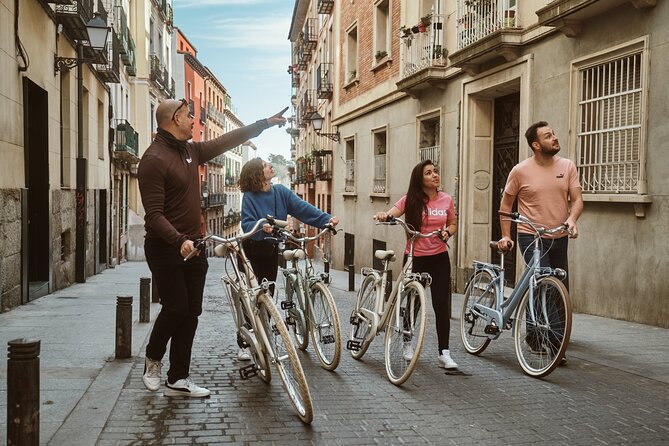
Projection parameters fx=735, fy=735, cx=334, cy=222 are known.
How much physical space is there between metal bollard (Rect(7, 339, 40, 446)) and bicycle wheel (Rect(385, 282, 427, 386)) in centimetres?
267

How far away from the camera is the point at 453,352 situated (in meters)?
Answer: 6.75

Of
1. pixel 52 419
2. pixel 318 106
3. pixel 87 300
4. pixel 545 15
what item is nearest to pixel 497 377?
pixel 52 419

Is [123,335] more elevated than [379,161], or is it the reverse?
[379,161]

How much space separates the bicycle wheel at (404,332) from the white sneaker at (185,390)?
1.42 metres

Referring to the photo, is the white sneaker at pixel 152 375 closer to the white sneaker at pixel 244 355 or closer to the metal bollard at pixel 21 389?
the white sneaker at pixel 244 355

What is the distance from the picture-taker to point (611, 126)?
374 inches

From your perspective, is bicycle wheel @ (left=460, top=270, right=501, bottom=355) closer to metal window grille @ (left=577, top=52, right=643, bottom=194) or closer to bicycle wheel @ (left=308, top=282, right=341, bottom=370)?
bicycle wheel @ (left=308, top=282, right=341, bottom=370)

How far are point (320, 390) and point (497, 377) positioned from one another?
1410mm

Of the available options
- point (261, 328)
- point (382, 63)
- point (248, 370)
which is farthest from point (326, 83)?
point (261, 328)

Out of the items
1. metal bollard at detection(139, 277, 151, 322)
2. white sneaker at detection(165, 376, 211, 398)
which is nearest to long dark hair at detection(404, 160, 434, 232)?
white sneaker at detection(165, 376, 211, 398)

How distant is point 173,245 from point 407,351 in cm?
190

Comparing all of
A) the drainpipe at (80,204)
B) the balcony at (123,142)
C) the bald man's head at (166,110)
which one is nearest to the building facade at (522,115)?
the bald man's head at (166,110)

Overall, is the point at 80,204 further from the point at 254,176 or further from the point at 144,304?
the point at 254,176

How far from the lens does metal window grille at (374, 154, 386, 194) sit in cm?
2041
